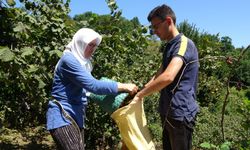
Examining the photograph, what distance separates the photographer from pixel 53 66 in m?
5.16

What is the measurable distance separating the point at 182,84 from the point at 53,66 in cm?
213

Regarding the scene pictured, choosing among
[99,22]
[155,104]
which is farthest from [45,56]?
[155,104]

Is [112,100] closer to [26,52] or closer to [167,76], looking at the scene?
[167,76]

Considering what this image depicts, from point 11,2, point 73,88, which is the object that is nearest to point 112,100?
point 73,88

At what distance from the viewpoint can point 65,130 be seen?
324cm

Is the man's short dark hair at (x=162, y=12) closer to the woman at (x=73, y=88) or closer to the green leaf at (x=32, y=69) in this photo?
the woman at (x=73, y=88)

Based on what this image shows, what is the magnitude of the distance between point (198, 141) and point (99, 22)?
8.54ft

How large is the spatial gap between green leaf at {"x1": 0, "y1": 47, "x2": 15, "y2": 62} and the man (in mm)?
1198

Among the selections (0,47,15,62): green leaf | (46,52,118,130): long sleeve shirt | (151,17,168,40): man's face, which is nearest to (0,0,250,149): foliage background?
(0,47,15,62): green leaf

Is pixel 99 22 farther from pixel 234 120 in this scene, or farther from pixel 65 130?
pixel 234 120

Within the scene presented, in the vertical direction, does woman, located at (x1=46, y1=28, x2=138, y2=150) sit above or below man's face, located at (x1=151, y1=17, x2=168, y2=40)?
below

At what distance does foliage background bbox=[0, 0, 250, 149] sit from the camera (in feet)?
13.9

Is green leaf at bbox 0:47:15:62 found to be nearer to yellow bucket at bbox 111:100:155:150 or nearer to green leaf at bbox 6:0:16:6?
green leaf at bbox 6:0:16:6

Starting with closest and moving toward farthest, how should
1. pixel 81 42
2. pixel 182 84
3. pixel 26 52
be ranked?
pixel 81 42
pixel 182 84
pixel 26 52
